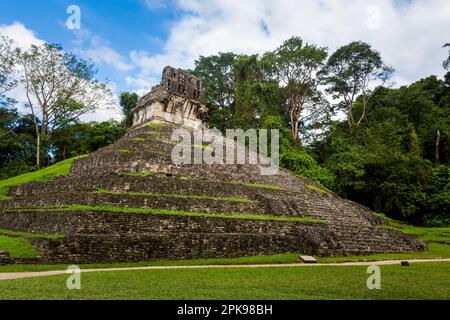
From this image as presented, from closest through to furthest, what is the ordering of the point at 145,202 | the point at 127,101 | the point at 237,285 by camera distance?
the point at 237,285
the point at 145,202
the point at 127,101

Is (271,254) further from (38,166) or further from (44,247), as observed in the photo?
(38,166)

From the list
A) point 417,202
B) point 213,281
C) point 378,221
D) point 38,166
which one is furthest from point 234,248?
point 38,166

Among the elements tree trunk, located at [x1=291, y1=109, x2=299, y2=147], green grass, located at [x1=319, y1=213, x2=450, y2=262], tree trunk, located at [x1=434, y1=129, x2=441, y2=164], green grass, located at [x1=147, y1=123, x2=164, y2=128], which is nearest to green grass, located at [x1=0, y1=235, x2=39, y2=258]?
green grass, located at [x1=319, y1=213, x2=450, y2=262]

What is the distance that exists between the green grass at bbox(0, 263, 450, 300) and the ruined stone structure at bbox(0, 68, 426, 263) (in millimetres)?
2358

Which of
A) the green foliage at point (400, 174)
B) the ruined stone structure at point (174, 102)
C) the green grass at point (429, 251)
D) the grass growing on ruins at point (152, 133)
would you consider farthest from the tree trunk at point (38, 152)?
the green grass at point (429, 251)

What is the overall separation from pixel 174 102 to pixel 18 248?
70.7 ft

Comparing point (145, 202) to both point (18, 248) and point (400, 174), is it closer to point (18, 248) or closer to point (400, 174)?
point (18, 248)

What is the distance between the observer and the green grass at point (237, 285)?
5711mm

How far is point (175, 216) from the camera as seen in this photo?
1206cm

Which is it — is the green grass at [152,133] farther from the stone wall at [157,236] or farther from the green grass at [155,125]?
the stone wall at [157,236]

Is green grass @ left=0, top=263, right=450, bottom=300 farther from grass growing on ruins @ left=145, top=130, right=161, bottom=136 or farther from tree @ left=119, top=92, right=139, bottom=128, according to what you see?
tree @ left=119, top=92, right=139, bottom=128

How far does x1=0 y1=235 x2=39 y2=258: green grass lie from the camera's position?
944 centimetres

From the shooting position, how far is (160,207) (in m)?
12.9

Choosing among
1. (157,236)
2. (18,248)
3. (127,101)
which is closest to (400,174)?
(157,236)
